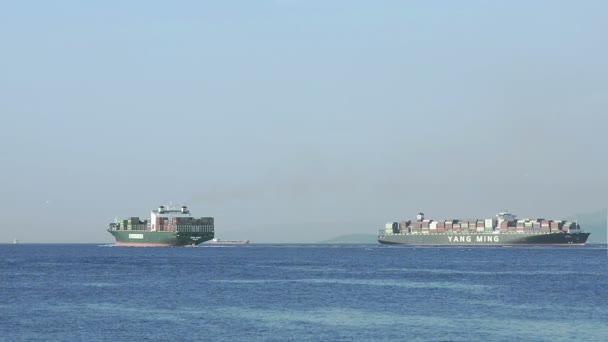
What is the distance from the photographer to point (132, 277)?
388 ft

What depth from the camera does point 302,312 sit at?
73.2 m

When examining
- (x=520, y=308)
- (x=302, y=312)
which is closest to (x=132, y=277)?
(x=302, y=312)

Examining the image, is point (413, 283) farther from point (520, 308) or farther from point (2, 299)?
point (2, 299)

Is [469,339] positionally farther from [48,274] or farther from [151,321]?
[48,274]

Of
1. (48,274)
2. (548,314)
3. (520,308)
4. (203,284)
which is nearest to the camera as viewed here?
(548,314)

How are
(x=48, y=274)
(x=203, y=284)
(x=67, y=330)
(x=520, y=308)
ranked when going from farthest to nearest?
(x=48, y=274) < (x=203, y=284) < (x=520, y=308) < (x=67, y=330)

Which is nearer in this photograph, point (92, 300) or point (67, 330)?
point (67, 330)

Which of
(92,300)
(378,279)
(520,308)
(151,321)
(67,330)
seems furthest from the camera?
(378,279)

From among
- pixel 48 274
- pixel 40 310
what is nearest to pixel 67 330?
pixel 40 310

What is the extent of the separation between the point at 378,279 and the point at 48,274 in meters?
48.5

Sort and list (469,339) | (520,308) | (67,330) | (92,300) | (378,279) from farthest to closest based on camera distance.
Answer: (378,279)
(92,300)
(520,308)
(67,330)
(469,339)

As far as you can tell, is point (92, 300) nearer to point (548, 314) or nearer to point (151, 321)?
point (151, 321)

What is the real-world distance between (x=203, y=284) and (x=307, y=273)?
31.5m

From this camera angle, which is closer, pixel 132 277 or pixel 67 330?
pixel 67 330
